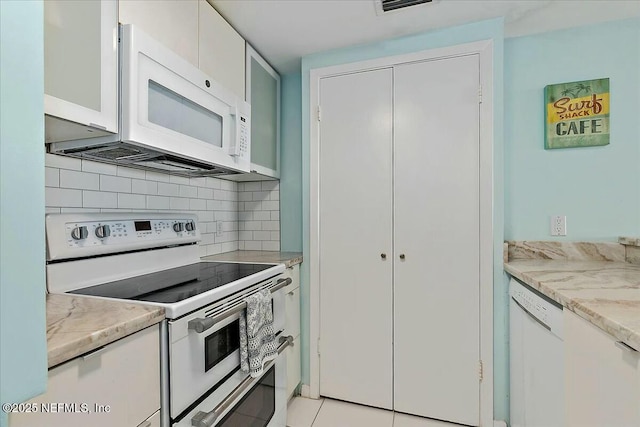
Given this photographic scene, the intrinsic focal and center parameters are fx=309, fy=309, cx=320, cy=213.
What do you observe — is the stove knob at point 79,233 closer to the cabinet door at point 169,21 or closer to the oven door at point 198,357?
the oven door at point 198,357

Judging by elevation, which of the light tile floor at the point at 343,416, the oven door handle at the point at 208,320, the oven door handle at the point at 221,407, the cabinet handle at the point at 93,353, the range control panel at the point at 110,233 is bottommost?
the light tile floor at the point at 343,416

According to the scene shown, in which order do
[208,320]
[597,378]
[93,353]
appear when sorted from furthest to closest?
[208,320] < [597,378] < [93,353]

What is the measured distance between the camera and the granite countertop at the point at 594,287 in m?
0.80

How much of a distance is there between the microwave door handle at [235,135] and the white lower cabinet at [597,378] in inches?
59.9

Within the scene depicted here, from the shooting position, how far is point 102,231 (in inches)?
50.2

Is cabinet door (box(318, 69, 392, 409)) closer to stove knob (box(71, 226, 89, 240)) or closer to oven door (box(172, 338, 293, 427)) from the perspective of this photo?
oven door (box(172, 338, 293, 427))

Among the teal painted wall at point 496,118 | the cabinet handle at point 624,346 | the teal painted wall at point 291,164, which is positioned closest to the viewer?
the cabinet handle at point 624,346

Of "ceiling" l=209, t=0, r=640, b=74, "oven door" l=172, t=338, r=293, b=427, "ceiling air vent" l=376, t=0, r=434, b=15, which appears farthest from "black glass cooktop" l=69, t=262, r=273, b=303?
"ceiling air vent" l=376, t=0, r=434, b=15

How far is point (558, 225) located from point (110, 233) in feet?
7.76

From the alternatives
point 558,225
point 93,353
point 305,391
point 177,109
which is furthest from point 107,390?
point 558,225

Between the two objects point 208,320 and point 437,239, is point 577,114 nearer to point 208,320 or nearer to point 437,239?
point 437,239

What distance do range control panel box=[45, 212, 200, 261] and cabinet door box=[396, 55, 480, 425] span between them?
1.27 metres

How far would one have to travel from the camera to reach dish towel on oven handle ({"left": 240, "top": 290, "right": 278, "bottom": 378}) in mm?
1265

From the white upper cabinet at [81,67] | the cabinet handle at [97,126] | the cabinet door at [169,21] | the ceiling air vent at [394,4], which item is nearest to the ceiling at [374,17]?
the ceiling air vent at [394,4]
